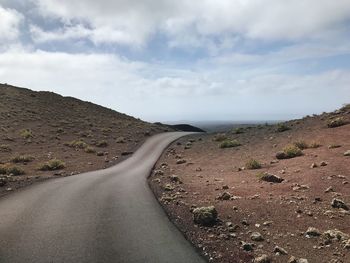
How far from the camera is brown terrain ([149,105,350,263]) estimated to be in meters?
11.3

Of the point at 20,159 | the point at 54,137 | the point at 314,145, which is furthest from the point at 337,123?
the point at 54,137

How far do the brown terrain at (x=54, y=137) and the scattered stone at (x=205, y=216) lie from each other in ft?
35.2

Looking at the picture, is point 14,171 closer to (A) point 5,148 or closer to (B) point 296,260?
(A) point 5,148

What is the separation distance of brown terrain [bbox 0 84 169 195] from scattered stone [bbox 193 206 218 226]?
35.2ft

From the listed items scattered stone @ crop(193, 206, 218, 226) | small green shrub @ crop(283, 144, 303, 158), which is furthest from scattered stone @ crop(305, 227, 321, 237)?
small green shrub @ crop(283, 144, 303, 158)

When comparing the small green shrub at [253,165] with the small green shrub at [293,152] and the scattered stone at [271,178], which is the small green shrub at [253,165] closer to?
the small green shrub at [293,152]

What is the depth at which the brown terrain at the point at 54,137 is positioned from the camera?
101ft

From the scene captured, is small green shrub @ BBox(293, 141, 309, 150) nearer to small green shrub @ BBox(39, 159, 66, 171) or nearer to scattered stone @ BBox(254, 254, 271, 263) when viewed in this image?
small green shrub @ BBox(39, 159, 66, 171)

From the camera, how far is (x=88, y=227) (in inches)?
526

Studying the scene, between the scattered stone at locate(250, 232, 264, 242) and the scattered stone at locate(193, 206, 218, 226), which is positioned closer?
the scattered stone at locate(250, 232, 264, 242)

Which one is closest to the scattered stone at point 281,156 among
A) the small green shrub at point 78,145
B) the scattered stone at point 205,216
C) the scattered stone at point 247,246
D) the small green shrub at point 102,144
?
the scattered stone at point 205,216

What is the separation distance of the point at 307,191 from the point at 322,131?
740 inches

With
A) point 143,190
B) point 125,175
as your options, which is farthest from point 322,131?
point 143,190

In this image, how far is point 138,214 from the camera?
1498 cm
